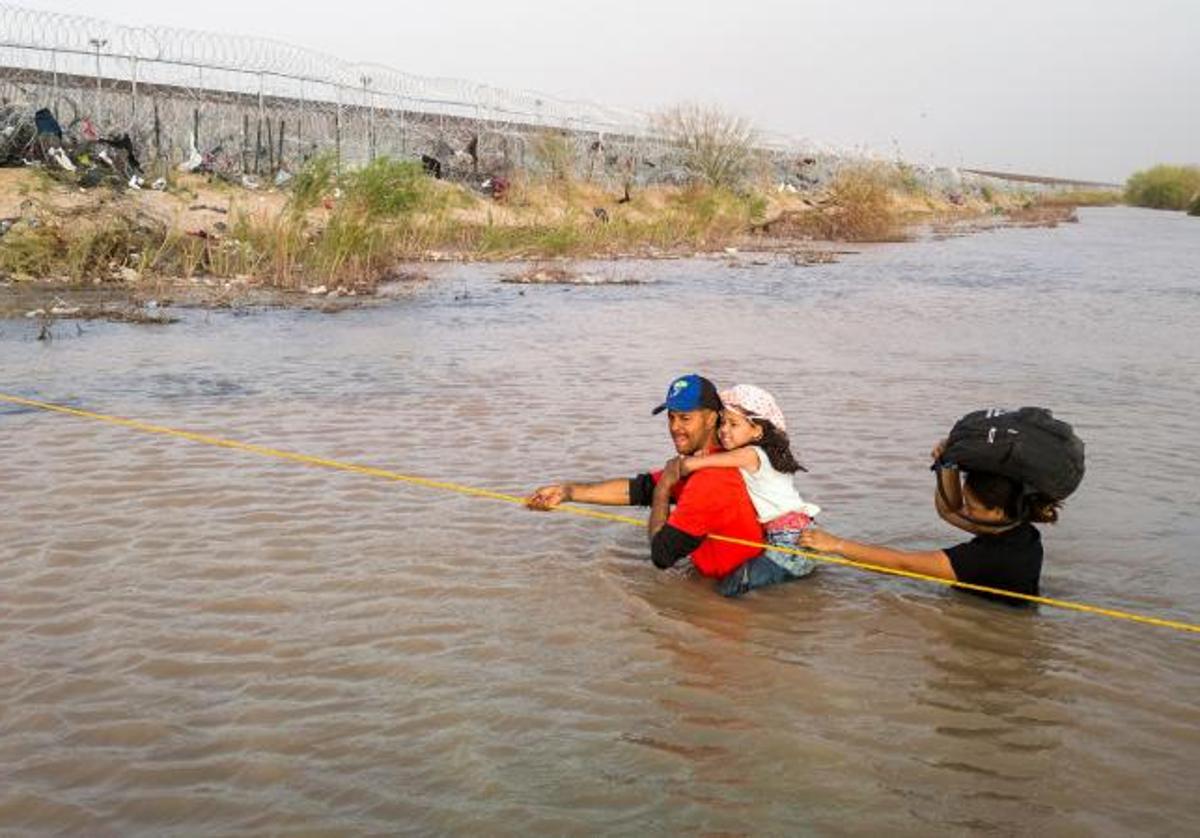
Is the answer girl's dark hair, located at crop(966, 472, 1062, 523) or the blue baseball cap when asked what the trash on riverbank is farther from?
girl's dark hair, located at crop(966, 472, 1062, 523)

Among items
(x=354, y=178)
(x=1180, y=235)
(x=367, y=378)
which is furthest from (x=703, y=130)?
(x=367, y=378)

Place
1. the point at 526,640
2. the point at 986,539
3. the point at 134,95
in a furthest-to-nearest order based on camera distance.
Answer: the point at 134,95, the point at 986,539, the point at 526,640

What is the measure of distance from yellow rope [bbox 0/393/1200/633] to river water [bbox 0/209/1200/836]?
2.7 inches

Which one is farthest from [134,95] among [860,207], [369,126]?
[860,207]

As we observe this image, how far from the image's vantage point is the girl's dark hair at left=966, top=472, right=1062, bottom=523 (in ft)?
13.5

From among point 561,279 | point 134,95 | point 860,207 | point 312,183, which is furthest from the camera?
point 860,207

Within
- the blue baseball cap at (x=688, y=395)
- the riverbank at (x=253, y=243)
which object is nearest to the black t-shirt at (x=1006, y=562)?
the blue baseball cap at (x=688, y=395)

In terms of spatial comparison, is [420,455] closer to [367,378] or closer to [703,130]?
[367,378]

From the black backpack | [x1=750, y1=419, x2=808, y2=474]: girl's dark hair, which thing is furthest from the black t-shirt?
[x1=750, y1=419, x2=808, y2=474]: girl's dark hair

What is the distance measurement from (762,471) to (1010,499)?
93 centimetres

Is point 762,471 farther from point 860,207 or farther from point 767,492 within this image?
point 860,207

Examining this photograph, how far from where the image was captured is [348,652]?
3.69 meters

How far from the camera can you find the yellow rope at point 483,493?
13.6 ft

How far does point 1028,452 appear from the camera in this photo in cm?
398
